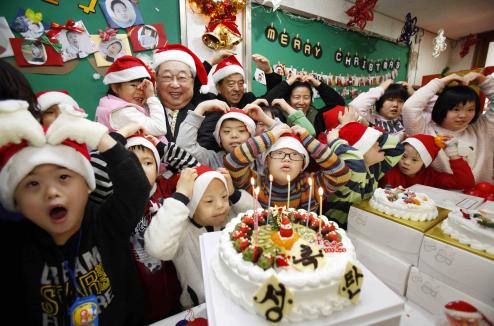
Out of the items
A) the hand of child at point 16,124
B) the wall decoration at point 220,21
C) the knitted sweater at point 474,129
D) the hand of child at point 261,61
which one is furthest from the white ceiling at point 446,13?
the hand of child at point 16,124

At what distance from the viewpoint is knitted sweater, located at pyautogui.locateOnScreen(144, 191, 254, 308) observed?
1.14 meters

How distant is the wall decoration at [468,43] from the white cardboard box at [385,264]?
23.8 ft

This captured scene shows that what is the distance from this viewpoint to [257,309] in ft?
2.42

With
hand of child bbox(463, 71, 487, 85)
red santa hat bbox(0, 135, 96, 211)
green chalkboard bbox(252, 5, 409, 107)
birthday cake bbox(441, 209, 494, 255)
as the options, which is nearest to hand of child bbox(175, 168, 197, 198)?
red santa hat bbox(0, 135, 96, 211)

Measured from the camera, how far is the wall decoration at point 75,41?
218 cm

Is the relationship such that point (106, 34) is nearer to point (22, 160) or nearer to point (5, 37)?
point (5, 37)

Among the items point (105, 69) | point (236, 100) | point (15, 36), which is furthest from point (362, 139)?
point (15, 36)

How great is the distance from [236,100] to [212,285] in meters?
1.75

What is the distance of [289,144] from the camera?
1.59 meters

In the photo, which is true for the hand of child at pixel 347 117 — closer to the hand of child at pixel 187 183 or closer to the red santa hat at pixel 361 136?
the red santa hat at pixel 361 136

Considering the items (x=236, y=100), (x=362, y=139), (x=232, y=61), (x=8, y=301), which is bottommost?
(x=8, y=301)

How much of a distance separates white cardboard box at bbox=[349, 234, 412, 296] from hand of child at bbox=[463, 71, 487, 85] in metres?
→ 2.04

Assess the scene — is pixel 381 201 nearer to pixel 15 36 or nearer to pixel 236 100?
pixel 236 100

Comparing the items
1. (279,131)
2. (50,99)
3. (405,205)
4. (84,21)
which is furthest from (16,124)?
(84,21)
